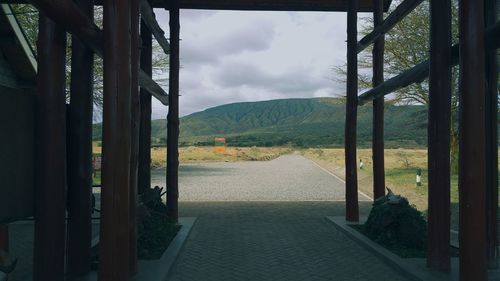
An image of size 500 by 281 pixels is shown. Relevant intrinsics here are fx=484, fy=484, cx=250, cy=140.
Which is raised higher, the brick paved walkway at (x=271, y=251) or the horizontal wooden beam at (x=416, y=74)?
the horizontal wooden beam at (x=416, y=74)

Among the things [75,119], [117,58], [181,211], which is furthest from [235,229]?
[117,58]

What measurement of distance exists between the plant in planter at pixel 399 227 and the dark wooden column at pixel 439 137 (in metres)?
1.08

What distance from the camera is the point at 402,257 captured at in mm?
7172

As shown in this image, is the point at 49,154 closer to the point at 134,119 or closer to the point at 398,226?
the point at 134,119

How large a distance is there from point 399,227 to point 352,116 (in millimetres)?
3134

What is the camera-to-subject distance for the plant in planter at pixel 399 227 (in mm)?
7773

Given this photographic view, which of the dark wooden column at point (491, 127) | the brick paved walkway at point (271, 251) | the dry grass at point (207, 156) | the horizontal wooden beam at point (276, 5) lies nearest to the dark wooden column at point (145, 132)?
the brick paved walkway at point (271, 251)

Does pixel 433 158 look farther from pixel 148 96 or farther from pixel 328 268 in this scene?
pixel 148 96

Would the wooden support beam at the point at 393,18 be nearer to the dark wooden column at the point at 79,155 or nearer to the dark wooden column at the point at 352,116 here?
the dark wooden column at the point at 352,116

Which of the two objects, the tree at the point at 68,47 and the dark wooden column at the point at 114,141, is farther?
→ the tree at the point at 68,47

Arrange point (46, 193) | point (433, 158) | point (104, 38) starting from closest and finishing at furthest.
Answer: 1. point (104, 38)
2. point (46, 193)
3. point (433, 158)

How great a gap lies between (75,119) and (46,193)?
41.4 inches

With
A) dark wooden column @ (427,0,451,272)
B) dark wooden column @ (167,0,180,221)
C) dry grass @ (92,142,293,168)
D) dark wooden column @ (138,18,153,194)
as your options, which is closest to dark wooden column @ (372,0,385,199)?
dark wooden column @ (427,0,451,272)

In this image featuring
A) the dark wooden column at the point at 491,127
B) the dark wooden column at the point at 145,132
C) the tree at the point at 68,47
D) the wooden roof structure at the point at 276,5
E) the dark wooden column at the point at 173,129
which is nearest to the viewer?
the dark wooden column at the point at 491,127
